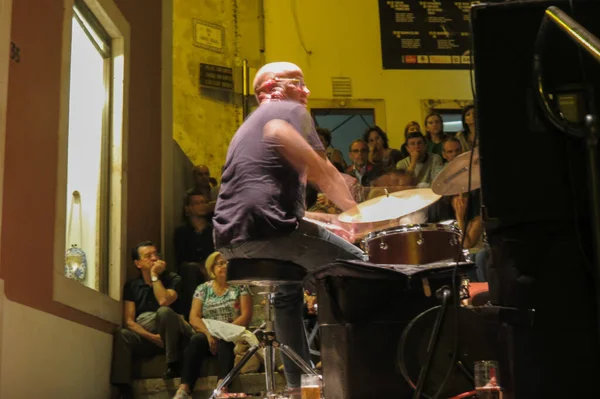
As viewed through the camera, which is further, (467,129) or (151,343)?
(467,129)

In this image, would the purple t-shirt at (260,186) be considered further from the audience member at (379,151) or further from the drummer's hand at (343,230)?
the audience member at (379,151)

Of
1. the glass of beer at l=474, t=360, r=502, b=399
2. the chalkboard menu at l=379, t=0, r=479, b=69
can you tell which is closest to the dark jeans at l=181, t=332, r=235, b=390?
the glass of beer at l=474, t=360, r=502, b=399

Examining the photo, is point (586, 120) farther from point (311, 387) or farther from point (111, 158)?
point (111, 158)

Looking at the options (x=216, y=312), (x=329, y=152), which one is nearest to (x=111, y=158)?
(x=216, y=312)

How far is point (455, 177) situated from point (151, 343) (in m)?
2.83

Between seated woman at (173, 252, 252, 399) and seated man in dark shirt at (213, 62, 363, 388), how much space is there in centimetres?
174

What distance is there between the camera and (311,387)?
2.97 m

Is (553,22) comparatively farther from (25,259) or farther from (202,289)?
(202,289)

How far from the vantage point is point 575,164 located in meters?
1.72

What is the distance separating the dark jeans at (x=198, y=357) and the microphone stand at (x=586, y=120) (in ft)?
11.7

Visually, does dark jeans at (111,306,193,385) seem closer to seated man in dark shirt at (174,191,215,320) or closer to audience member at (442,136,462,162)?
seated man in dark shirt at (174,191,215,320)

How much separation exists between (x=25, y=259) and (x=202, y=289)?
1790 millimetres

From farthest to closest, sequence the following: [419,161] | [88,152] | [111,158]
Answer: [419,161] → [111,158] → [88,152]

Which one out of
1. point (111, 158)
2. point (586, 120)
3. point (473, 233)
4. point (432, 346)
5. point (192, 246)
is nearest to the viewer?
point (586, 120)
